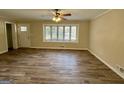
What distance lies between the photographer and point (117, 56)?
163 inches

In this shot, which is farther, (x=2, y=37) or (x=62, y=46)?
(x=62, y=46)

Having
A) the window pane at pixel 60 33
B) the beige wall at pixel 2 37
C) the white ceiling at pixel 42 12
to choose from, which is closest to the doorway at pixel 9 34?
the beige wall at pixel 2 37

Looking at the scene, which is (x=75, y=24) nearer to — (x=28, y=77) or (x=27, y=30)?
(x=27, y=30)

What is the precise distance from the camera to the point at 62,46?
9.80m

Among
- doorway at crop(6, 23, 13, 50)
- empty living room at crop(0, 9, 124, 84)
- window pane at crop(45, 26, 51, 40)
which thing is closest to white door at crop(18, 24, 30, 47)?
empty living room at crop(0, 9, 124, 84)

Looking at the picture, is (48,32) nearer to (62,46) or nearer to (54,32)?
(54,32)

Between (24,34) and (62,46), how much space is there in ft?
10.1

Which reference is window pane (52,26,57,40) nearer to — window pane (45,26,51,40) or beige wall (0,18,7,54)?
window pane (45,26,51,40)

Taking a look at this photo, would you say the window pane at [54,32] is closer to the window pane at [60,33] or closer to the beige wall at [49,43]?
the window pane at [60,33]

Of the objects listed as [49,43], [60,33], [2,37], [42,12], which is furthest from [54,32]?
[42,12]

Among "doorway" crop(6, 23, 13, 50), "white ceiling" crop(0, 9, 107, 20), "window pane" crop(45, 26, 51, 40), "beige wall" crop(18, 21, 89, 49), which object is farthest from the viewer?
"window pane" crop(45, 26, 51, 40)

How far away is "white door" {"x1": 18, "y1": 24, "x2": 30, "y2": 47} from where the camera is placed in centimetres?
996
